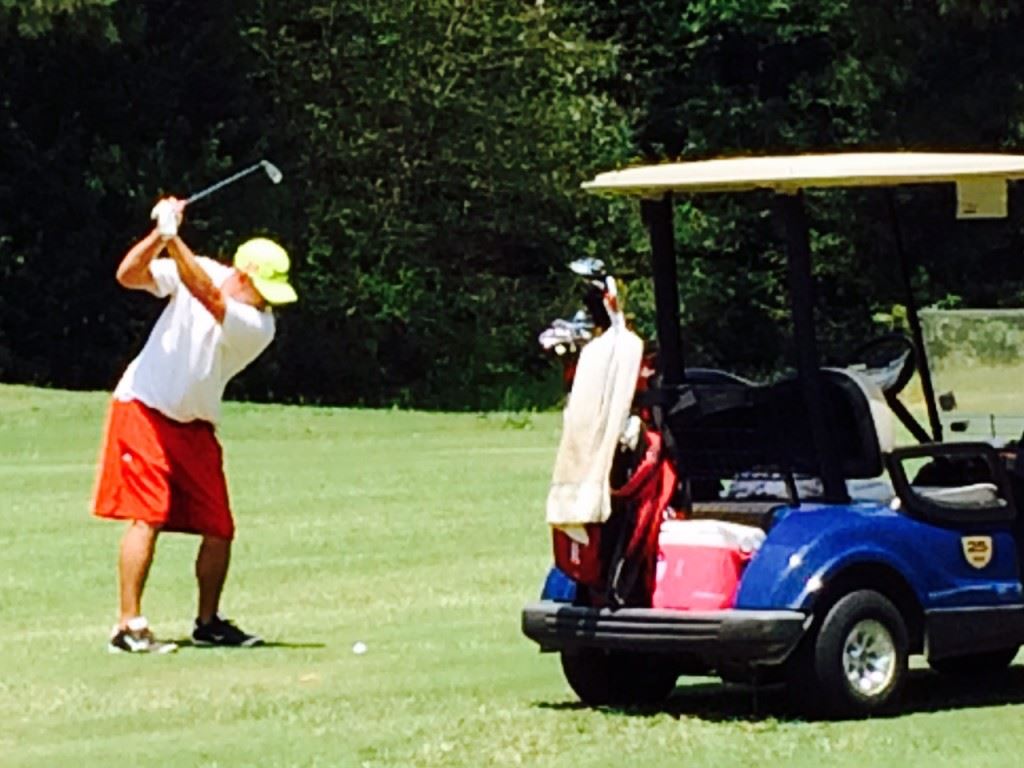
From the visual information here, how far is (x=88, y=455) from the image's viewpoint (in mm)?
25609

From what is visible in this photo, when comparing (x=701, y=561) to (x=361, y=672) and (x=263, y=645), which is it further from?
(x=263, y=645)

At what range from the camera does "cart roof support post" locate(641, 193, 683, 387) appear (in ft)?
35.1

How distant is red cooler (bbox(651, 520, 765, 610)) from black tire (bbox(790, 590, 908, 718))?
1.18ft

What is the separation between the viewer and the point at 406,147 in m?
43.0

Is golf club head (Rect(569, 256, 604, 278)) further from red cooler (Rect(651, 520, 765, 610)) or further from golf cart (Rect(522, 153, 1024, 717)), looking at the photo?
red cooler (Rect(651, 520, 765, 610))

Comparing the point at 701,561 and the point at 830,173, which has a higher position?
the point at 830,173

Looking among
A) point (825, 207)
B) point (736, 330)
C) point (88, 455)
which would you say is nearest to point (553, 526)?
point (88, 455)

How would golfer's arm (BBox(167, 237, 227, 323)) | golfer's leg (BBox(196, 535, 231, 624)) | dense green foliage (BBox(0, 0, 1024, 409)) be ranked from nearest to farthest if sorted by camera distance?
golfer's arm (BBox(167, 237, 227, 323)), golfer's leg (BBox(196, 535, 231, 624)), dense green foliage (BBox(0, 0, 1024, 409))

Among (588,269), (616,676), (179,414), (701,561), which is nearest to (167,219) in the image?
(179,414)

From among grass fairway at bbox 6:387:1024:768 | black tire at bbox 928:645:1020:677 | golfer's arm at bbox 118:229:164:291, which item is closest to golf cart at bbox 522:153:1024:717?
grass fairway at bbox 6:387:1024:768

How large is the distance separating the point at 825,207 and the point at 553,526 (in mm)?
25389

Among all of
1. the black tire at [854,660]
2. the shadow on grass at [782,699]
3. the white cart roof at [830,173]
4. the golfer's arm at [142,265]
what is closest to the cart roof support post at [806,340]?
the white cart roof at [830,173]

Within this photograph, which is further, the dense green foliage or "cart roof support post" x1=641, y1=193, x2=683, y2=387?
the dense green foliage

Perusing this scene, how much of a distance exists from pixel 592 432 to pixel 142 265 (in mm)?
2903
